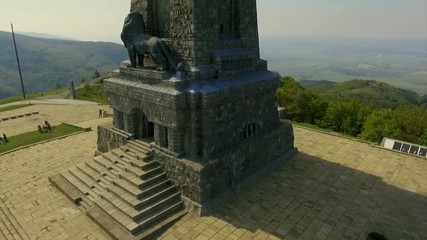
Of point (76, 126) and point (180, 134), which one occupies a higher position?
point (180, 134)

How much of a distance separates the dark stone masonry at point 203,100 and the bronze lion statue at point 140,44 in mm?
513

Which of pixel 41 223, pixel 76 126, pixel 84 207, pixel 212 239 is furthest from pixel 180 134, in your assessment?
pixel 76 126

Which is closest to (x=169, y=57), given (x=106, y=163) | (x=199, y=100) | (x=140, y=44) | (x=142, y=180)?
(x=140, y=44)

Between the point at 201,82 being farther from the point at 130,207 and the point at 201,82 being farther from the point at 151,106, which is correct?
the point at 130,207

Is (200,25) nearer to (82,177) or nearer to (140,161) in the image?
(140,161)

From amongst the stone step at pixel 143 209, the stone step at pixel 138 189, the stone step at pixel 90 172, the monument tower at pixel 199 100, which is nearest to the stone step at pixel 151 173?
the monument tower at pixel 199 100

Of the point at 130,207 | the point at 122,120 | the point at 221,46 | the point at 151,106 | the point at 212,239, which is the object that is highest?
the point at 221,46

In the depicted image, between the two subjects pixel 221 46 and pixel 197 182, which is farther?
pixel 221 46

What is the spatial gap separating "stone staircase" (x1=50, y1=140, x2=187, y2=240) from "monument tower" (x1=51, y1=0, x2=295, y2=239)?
0.62 ft

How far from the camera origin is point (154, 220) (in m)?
13.2

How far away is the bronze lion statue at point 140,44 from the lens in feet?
50.0

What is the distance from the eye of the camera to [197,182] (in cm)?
1391

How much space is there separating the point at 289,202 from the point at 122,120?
1104 cm

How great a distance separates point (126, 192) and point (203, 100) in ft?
18.9
